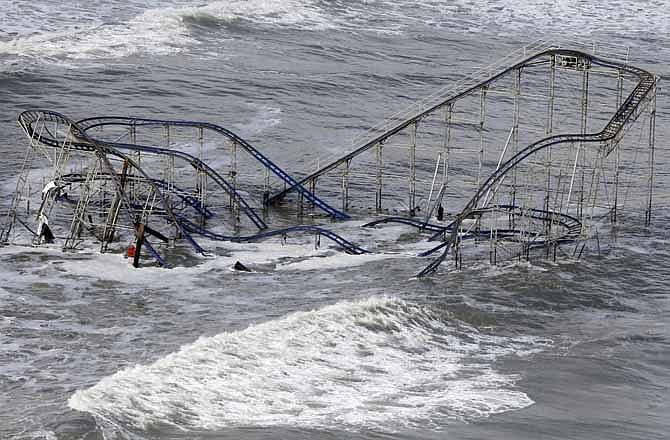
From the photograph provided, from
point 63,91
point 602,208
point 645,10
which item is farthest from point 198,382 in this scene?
point 645,10

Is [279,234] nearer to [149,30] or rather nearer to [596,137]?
[596,137]

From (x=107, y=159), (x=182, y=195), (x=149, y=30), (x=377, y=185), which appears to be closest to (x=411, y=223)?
(x=377, y=185)

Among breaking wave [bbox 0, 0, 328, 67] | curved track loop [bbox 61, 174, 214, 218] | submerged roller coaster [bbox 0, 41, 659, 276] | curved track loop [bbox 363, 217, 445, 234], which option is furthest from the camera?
breaking wave [bbox 0, 0, 328, 67]

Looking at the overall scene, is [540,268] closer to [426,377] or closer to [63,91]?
[426,377]

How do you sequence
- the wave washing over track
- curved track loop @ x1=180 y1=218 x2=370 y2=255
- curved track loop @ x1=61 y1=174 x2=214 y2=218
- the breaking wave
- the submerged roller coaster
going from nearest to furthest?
the wave washing over track < the submerged roller coaster < curved track loop @ x1=180 y1=218 x2=370 y2=255 < curved track loop @ x1=61 y1=174 x2=214 y2=218 < the breaking wave

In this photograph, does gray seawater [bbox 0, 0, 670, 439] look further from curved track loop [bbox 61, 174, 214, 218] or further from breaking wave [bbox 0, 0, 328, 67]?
breaking wave [bbox 0, 0, 328, 67]

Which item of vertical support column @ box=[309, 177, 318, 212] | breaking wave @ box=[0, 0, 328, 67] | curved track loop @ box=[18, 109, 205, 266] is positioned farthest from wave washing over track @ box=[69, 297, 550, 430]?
breaking wave @ box=[0, 0, 328, 67]

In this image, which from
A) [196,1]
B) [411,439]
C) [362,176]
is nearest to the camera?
[411,439]
